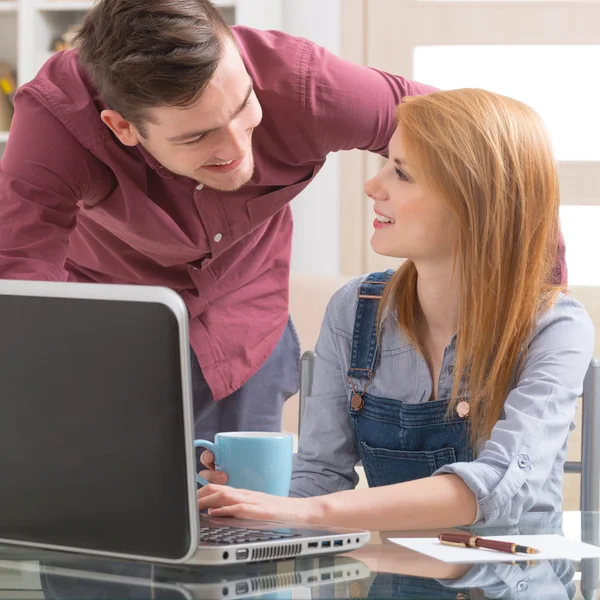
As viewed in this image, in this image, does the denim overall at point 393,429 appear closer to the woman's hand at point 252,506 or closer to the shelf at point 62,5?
the woman's hand at point 252,506

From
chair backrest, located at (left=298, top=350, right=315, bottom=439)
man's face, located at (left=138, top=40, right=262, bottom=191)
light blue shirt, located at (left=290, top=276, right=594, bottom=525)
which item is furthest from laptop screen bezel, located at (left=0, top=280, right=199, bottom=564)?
chair backrest, located at (left=298, top=350, right=315, bottom=439)

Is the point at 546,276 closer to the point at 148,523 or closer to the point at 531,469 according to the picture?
the point at 531,469

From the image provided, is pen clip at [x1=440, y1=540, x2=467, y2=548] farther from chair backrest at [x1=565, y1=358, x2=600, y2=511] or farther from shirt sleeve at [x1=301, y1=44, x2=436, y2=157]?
shirt sleeve at [x1=301, y1=44, x2=436, y2=157]

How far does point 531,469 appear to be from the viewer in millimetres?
1077

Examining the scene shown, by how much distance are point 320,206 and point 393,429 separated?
205 cm

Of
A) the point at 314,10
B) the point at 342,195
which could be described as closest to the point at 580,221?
the point at 342,195

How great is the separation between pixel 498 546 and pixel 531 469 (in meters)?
0.23

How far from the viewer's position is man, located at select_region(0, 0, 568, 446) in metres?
1.35

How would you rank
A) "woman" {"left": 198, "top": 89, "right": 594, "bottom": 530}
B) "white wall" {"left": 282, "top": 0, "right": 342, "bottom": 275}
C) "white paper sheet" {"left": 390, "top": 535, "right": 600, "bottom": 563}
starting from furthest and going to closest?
"white wall" {"left": 282, "top": 0, "right": 342, "bottom": 275} → "woman" {"left": 198, "top": 89, "right": 594, "bottom": 530} → "white paper sheet" {"left": 390, "top": 535, "right": 600, "bottom": 563}

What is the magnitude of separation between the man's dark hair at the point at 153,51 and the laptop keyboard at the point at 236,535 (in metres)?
0.72

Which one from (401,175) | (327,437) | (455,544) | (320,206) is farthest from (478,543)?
(320,206)

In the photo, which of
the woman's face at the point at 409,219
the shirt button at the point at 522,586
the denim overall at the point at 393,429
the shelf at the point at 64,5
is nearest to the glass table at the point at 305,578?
the shirt button at the point at 522,586

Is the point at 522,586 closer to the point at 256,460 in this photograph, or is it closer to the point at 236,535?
the point at 236,535

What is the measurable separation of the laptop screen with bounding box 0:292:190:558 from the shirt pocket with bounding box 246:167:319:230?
0.94 m
